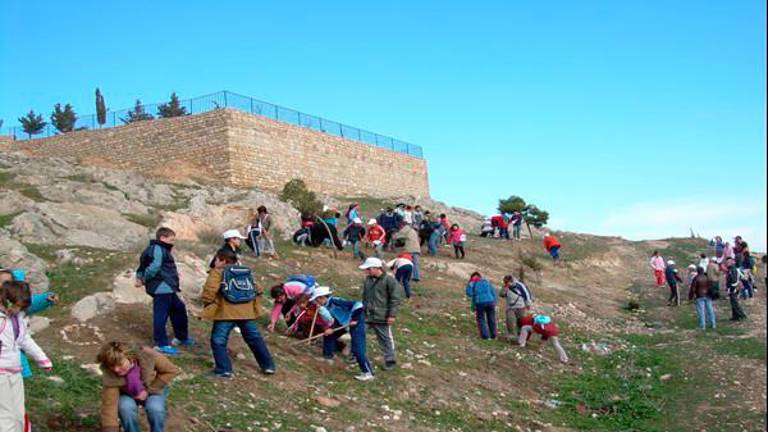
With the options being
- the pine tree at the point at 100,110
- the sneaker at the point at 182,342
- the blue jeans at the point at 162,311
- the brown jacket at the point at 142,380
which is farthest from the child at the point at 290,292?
the pine tree at the point at 100,110

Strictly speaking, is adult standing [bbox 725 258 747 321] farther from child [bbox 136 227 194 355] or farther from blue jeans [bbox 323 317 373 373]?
child [bbox 136 227 194 355]

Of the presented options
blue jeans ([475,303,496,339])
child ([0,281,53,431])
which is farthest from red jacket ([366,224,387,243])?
child ([0,281,53,431])

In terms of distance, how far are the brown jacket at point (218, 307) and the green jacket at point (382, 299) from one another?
197 centimetres

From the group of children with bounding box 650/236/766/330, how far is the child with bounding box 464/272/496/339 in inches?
202

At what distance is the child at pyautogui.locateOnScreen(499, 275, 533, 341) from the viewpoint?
12469 mm

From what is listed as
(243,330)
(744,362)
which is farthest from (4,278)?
(744,362)

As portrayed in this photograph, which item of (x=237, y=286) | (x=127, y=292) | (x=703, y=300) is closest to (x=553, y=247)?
(x=703, y=300)

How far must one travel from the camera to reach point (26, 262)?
1059 centimetres

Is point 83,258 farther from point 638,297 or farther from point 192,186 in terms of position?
point 638,297

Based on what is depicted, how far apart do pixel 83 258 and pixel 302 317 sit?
414cm

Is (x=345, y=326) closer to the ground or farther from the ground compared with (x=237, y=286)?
closer to the ground

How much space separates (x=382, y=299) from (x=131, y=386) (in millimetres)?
4210

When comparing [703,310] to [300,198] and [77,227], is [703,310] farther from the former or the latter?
[300,198]

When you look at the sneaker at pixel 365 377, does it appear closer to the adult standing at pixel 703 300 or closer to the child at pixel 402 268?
the child at pixel 402 268
